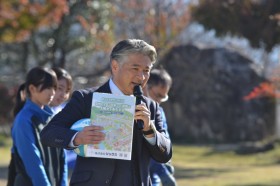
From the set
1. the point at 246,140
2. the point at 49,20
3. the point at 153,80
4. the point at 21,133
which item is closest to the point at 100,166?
the point at 21,133

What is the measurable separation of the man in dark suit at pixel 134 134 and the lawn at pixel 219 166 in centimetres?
735

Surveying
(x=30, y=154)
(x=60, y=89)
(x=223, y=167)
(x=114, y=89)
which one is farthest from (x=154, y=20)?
(x=114, y=89)

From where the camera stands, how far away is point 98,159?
11.4ft

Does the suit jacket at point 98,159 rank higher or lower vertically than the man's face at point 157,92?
higher

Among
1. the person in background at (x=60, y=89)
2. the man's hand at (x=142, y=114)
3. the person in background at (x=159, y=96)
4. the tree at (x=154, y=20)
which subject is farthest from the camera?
the tree at (x=154, y=20)

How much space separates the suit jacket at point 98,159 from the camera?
3.46 m

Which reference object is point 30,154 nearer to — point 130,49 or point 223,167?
point 130,49

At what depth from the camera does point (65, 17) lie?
1695 centimetres

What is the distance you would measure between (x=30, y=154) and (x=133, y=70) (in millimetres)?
1473

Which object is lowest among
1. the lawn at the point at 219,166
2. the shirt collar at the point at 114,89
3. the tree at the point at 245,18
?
the lawn at the point at 219,166

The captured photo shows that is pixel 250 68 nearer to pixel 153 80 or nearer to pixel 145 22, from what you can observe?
pixel 145 22

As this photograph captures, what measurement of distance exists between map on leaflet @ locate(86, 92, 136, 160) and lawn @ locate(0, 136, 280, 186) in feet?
24.8

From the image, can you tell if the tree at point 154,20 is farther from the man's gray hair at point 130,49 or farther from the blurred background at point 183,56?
the man's gray hair at point 130,49

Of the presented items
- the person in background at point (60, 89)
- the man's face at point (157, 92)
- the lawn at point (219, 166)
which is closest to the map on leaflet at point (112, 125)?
the person in background at point (60, 89)
